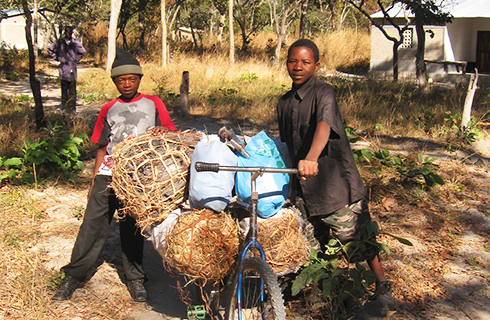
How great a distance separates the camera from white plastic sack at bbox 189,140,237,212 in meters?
2.88

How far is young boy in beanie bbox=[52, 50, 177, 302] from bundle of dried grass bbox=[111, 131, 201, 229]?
1.13 feet

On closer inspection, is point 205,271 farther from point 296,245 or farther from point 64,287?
point 64,287

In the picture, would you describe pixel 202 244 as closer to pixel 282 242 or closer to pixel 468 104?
pixel 282 242

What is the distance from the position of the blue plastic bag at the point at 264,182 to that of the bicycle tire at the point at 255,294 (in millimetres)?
387

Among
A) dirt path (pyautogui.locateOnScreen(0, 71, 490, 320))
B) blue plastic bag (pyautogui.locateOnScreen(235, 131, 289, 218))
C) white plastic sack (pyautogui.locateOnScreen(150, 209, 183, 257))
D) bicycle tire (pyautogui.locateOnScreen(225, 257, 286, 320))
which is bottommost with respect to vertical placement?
dirt path (pyautogui.locateOnScreen(0, 71, 490, 320))

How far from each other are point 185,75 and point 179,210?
6.49m

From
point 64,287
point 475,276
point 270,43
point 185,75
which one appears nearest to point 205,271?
point 64,287

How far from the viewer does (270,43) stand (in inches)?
1007

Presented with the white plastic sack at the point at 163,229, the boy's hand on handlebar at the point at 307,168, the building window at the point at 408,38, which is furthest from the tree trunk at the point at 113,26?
the boy's hand on handlebar at the point at 307,168

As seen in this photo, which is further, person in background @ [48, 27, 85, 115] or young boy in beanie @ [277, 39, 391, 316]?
person in background @ [48, 27, 85, 115]

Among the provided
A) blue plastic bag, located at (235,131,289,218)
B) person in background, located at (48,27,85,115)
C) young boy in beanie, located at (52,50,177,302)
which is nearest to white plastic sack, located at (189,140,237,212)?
blue plastic bag, located at (235,131,289,218)

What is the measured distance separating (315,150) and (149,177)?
105cm

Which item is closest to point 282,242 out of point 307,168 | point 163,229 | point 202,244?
point 202,244

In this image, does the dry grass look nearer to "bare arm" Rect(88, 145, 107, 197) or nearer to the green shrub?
the green shrub
